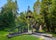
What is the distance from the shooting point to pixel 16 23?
15.3 metres

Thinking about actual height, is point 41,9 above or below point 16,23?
above

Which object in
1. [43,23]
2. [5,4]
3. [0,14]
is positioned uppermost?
[5,4]

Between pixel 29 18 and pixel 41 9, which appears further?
pixel 29 18

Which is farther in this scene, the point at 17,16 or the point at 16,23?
the point at 17,16

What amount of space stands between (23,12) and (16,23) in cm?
129

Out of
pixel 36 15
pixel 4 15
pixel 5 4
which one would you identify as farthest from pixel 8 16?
pixel 36 15

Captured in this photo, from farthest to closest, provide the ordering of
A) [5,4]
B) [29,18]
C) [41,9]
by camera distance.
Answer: [5,4] < [29,18] < [41,9]

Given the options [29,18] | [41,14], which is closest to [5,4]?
[29,18]

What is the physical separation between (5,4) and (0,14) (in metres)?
1.24

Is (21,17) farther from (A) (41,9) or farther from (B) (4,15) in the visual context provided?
(A) (41,9)

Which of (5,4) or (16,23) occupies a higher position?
(5,4)

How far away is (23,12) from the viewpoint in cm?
1491

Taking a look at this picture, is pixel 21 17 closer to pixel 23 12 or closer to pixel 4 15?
pixel 23 12

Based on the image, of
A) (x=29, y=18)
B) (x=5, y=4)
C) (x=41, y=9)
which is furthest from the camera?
(x=5, y=4)
